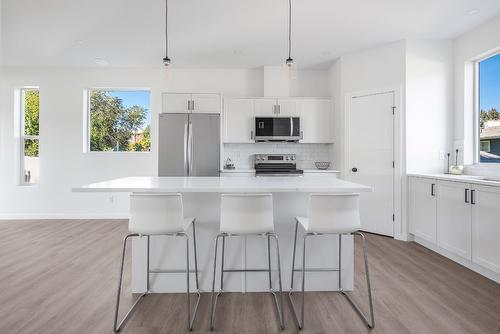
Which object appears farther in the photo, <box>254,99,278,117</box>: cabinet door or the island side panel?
<box>254,99,278,117</box>: cabinet door

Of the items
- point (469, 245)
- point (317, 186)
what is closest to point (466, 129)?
point (469, 245)

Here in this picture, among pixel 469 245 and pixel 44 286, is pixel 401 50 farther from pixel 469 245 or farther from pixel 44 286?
pixel 44 286

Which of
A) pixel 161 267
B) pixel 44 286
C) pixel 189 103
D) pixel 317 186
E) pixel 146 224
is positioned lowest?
pixel 44 286

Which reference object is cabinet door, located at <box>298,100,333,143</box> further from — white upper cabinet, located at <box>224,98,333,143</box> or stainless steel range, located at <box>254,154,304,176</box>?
stainless steel range, located at <box>254,154,304,176</box>

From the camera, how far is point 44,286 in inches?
103

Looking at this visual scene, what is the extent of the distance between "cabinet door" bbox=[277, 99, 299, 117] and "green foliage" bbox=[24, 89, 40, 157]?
450 centimetres

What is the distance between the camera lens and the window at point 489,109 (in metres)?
3.59

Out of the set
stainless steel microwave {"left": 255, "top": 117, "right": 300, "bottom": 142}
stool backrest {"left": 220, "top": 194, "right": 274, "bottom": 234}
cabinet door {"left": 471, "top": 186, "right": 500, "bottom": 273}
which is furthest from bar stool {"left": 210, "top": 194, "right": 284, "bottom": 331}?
stainless steel microwave {"left": 255, "top": 117, "right": 300, "bottom": 142}

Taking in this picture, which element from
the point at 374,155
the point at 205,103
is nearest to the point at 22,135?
the point at 205,103

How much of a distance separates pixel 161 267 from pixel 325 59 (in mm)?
4159

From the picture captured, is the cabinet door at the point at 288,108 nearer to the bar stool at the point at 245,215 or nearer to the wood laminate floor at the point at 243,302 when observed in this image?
the wood laminate floor at the point at 243,302

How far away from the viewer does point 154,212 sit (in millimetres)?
1972

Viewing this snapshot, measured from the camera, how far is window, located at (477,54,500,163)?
359 centimetres

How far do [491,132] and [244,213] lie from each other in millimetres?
3533
